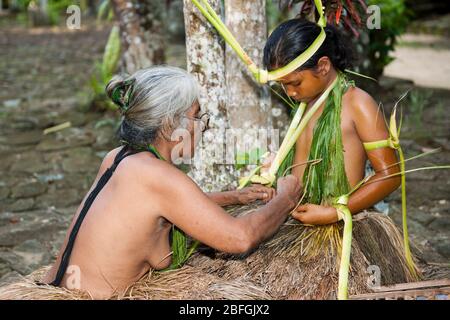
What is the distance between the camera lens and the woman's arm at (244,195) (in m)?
2.93

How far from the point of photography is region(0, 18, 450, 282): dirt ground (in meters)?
4.22

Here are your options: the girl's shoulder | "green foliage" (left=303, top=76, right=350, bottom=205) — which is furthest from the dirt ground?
the girl's shoulder

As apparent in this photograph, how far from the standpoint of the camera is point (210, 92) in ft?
11.7

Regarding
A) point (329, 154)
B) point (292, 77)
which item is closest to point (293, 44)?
point (292, 77)

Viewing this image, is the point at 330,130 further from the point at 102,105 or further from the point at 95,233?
the point at 102,105

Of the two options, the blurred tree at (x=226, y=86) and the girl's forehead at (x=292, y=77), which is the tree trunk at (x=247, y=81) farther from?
the girl's forehead at (x=292, y=77)

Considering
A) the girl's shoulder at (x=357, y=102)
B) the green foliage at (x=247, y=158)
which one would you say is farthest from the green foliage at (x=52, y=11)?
the girl's shoulder at (x=357, y=102)

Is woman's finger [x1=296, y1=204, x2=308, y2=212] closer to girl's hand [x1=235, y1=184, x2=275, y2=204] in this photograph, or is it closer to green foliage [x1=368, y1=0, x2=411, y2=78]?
girl's hand [x1=235, y1=184, x2=275, y2=204]

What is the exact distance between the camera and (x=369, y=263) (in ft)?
8.84

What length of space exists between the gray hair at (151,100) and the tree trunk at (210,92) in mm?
998

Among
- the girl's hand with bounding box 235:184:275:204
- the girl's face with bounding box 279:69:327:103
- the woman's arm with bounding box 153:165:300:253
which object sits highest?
the girl's face with bounding box 279:69:327:103

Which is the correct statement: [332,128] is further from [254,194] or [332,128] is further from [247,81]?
[247,81]

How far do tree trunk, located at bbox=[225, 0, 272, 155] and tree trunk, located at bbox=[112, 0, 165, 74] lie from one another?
2.84 m
